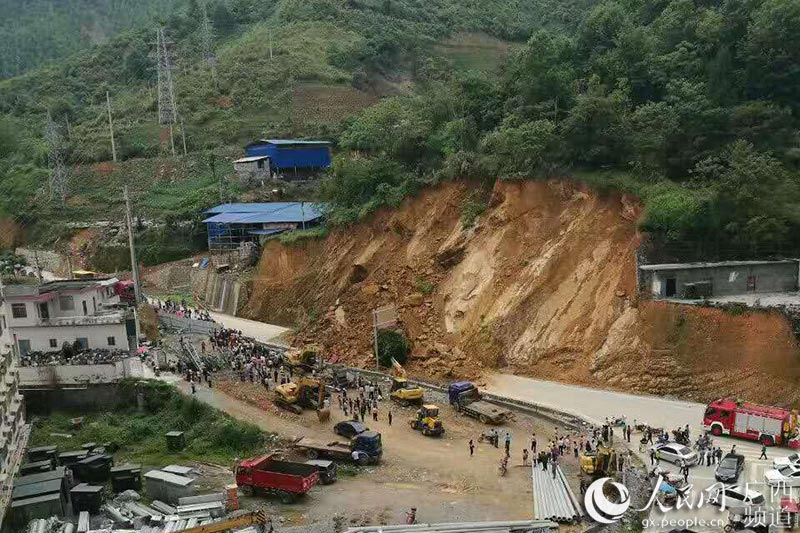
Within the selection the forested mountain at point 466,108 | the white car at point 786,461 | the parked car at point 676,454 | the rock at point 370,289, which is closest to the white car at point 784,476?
the white car at point 786,461

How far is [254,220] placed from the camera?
59000 mm

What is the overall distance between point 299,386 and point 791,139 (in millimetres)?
27456

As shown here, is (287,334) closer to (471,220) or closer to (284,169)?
(471,220)

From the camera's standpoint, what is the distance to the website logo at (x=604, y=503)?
23.4 m

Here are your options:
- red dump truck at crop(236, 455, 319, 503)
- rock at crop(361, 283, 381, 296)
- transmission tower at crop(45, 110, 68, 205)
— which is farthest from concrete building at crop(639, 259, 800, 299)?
transmission tower at crop(45, 110, 68, 205)

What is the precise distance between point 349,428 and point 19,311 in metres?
18.4

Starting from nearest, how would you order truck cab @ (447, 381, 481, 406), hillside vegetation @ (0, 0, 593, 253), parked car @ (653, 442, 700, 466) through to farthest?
parked car @ (653, 442, 700, 466), truck cab @ (447, 381, 481, 406), hillside vegetation @ (0, 0, 593, 253)

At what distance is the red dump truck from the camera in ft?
83.5

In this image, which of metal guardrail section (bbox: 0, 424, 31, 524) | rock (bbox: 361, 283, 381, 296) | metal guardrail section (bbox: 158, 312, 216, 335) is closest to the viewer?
metal guardrail section (bbox: 0, 424, 31, 524)

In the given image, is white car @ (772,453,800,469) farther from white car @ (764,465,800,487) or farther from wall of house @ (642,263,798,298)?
wall of house @ (642,263,798,298)

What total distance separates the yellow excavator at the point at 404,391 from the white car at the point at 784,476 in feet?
49.5

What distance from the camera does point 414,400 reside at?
35.0 m

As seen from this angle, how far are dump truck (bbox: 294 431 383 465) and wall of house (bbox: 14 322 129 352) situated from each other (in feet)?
45.5

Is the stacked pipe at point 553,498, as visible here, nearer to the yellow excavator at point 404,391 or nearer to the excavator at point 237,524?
the excavator at point 237,524
